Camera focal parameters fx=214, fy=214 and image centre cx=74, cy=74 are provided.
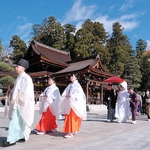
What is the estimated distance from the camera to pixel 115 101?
31.8 ft

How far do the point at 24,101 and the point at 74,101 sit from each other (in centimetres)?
153

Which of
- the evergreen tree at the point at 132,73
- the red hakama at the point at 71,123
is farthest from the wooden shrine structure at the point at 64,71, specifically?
the red hakama at the point at 71,123

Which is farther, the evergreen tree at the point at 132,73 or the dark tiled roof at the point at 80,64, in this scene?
the evergreen tree at the point at 132,73

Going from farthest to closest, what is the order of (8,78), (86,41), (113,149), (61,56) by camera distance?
(86,41)
(61,56)
(8,78)
(113,149)

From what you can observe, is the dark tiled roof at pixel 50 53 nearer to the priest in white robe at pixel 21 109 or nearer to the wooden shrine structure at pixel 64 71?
the wooden shrine structure at pixel 64 71

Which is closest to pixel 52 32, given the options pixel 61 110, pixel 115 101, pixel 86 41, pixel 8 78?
pixel 86 41

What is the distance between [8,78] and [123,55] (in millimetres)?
26865

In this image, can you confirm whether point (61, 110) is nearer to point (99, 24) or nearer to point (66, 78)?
point (66, 78)

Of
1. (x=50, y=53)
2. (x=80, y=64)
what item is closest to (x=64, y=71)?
(x=80, y=64)

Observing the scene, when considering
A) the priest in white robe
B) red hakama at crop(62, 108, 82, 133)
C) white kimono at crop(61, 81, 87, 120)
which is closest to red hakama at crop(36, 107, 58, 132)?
white kimono at crop(61, 81, 87, 120)

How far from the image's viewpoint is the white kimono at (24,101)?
4.61 m

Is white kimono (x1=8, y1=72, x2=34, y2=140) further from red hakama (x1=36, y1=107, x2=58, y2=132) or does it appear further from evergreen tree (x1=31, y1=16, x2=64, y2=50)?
evergreen tree (x1=31, y1=16, x2=64, y2=50)

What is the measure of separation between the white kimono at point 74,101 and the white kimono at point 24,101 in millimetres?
1299

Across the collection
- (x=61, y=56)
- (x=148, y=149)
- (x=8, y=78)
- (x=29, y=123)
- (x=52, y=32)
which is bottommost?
(x=148, y=149)
